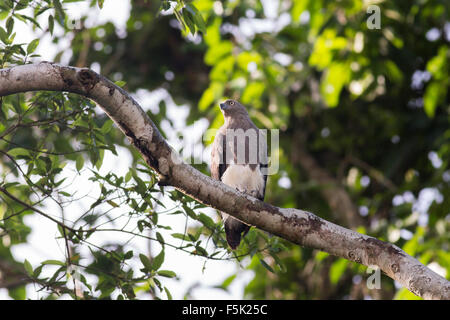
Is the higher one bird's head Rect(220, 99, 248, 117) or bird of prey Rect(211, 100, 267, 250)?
bird's head Rect(220, 99, 248, 117)

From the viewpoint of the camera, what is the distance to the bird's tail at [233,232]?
12.6 feet

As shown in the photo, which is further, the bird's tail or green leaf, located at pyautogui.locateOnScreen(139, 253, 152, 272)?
the bird's tail

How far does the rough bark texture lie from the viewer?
2623 mm

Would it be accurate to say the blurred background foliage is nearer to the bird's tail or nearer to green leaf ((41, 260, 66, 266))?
the bird's tail

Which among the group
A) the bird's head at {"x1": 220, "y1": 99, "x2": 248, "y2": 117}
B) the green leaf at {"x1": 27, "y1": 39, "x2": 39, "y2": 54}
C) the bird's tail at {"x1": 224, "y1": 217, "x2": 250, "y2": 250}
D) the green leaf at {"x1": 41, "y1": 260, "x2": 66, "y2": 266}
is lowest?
the green leaf at {"x1": 41, "y1": 260, "x2": 66, "y2": 266}

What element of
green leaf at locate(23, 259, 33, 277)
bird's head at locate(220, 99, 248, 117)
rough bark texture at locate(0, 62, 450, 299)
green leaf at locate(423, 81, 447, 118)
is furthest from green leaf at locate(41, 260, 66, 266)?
green leaf at locate(423, 81, 447, 118)

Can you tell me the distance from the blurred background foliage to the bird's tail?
59 centimetres

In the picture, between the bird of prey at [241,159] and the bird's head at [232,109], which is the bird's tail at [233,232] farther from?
the bird's head at [232,109]

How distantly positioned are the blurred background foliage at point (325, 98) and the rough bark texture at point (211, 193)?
174cm

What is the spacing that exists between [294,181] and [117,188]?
14.3 feet

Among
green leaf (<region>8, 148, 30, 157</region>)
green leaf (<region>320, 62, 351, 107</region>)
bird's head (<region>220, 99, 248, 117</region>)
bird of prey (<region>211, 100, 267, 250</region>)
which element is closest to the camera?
green leaf (<region>8, 148, 30, 157</region>)

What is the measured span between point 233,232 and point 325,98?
7.74 feet

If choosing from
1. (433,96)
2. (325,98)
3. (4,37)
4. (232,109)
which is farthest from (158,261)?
(433,96)

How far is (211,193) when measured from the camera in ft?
9.73
